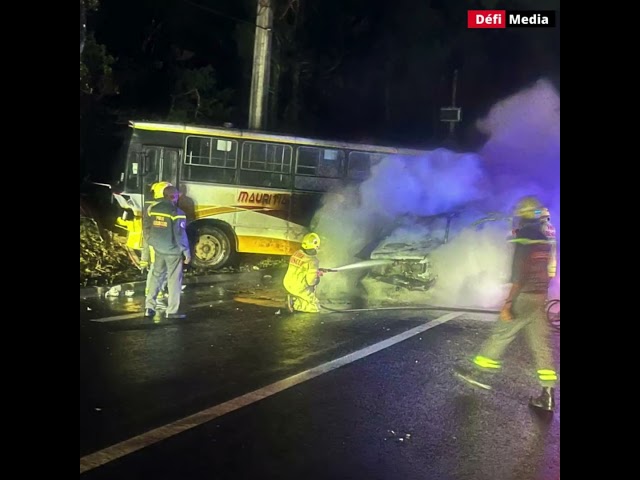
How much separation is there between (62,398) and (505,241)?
281 cm

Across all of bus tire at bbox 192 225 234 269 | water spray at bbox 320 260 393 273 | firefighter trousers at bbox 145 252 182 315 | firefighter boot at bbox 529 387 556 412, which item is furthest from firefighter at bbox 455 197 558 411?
bus tire at bbox 192 225 234 269

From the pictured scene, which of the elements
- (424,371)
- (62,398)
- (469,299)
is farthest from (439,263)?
(62,398)

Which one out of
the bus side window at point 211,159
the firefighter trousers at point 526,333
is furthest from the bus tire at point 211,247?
the firefighter trousers at point 526,333

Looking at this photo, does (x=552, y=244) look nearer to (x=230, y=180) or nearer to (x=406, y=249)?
(x=406, y=249)

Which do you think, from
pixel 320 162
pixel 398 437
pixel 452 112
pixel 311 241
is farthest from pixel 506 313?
pixel 320 162

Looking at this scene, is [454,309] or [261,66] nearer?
[454,309]

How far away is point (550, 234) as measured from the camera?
353cm

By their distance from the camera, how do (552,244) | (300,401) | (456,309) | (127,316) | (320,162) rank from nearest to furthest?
(300,401) → (552,244) → (456,309) → (127,316) → (320,162)

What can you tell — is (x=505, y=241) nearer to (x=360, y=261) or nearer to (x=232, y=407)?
(x=360, y=261)

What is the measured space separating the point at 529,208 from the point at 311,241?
1.72 meters
